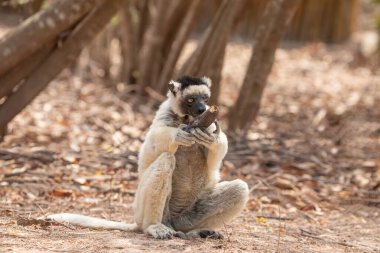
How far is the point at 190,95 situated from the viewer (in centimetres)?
548

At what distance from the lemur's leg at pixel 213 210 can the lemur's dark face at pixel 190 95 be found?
0.62 meters

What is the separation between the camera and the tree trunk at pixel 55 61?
25.2ft

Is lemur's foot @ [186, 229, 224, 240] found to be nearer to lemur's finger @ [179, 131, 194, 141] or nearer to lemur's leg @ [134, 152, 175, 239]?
lemur's leg @ [134, 152, 175, 239]

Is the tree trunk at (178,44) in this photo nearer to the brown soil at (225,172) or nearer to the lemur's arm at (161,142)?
the brown soil at (225,172)

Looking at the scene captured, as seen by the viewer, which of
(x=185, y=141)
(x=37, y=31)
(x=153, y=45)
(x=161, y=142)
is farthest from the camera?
(x=153, y=45)

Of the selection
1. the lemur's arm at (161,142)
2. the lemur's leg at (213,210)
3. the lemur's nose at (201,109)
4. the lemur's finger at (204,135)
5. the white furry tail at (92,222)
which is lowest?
the white furry tail at (92,222)

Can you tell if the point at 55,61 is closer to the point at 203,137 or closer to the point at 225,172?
the point at 225,172

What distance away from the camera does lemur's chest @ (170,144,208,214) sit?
5.55 meters

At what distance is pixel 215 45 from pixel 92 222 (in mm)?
3964

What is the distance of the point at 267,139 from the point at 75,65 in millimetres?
4918

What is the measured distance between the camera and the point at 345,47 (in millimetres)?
19062

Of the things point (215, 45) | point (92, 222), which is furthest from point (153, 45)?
point (92, 222)

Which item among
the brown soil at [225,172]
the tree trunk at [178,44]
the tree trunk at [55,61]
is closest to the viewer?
the brown soil at [225,172]

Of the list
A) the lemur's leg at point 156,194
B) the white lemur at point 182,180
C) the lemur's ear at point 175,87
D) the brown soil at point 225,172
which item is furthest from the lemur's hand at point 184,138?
the brown soil at point 225,172
